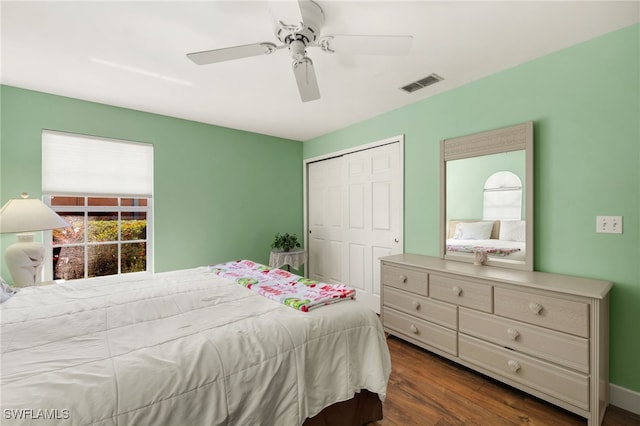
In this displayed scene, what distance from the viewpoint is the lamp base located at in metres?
2.31

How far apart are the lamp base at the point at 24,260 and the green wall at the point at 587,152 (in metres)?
3.91

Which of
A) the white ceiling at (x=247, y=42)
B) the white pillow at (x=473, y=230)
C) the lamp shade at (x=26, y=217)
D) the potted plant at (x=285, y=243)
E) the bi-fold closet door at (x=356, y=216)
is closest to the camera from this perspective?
the white ceiling at (x=247, y=42)

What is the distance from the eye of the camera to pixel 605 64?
1.91 meters

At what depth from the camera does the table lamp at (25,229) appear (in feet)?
7.33

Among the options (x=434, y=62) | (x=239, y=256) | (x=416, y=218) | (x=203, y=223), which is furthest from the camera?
(x=239, y=256)

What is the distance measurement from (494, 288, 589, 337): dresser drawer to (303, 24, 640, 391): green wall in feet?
1.49

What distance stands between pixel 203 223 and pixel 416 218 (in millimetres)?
2582

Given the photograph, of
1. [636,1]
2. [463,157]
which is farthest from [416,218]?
[636,1]

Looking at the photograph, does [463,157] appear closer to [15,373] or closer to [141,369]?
[141,369]

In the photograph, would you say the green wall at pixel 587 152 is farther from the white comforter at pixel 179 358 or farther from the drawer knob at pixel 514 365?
the white comforter at pixel 179 358

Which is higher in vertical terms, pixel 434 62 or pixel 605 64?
pixel 434 62

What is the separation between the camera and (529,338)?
188cm

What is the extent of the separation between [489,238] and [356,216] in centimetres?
169

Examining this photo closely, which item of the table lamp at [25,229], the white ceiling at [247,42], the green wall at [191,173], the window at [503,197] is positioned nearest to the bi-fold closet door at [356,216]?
Answer: the green wall at [191,173]
